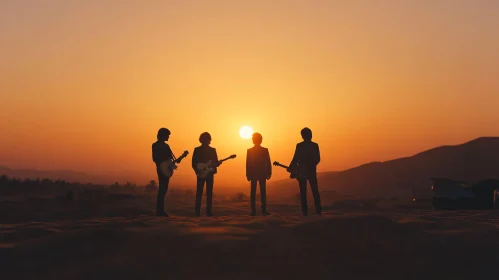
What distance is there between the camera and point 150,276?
5.03 metres

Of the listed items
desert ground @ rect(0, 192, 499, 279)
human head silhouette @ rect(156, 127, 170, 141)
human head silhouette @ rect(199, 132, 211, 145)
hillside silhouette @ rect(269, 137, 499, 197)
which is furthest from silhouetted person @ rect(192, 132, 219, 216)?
hillside silhouette @ rect(269, 137, 499, 197)

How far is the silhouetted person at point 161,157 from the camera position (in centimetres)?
1166

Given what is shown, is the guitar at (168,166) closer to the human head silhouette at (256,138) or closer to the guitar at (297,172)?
the human head silhouette at (256,138)

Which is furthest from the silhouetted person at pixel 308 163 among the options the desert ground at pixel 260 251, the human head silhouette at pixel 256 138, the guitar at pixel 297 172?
the desert ground at pixel 260 251

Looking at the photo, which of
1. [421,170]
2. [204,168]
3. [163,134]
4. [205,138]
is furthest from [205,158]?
[421,170]

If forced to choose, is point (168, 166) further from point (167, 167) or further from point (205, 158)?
point (205, 158)

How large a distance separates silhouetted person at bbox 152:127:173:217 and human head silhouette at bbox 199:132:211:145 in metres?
0.81

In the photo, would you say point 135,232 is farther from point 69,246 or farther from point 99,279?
point 99,279

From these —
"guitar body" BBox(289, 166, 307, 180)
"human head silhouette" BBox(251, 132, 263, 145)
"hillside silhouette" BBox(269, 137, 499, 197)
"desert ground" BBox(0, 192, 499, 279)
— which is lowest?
"desert ground" BBox(0, 192, 499, 279)

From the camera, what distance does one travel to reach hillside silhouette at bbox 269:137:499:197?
171 feet

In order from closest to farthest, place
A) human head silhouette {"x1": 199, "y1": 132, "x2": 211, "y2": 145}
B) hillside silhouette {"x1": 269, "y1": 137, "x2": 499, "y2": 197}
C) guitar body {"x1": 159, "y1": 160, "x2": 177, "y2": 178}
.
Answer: guitar body {"x1": 159, "y1": 160, "x2": 177, "y2": 178}
human head silhouette {"x1": 199, "y1": 132, "x2": 211, "y2": 145}
hillside silhouette {"x1": 269, "y1": 137, "x2": 499, "y2": 197}

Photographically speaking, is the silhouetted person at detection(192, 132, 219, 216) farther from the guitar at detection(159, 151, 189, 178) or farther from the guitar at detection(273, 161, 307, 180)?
the guitar at detection(273, 161, 307, 180)

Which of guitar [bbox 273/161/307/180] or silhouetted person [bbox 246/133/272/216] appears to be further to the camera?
silhouetted person [bbox 246/133/272/216]

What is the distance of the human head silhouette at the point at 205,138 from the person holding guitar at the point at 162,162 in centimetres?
66
